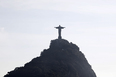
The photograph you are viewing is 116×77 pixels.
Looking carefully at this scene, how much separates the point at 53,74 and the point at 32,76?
1298 cm

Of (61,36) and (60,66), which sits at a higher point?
(61,36)

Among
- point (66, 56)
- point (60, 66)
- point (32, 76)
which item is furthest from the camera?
point (66, 56)

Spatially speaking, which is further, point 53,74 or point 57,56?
point 57,56

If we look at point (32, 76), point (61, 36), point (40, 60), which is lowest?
point (32, 76)

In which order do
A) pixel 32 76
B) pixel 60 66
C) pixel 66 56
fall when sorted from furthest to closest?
pixel 66 56
pixel 60 66
pixel 32 76

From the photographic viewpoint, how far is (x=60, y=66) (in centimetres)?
18500

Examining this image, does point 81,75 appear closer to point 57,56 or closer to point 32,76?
point 57,56

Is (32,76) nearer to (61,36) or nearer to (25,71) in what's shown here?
(25,71)

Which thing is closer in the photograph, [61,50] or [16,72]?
[16,72]

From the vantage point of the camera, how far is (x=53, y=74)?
175125 mm

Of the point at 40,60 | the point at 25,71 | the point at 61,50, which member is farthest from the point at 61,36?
the point at 25,71

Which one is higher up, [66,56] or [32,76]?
[66,56]

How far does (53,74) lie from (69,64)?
18979mm

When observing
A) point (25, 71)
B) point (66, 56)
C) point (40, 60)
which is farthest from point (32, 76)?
point (66, 56)
